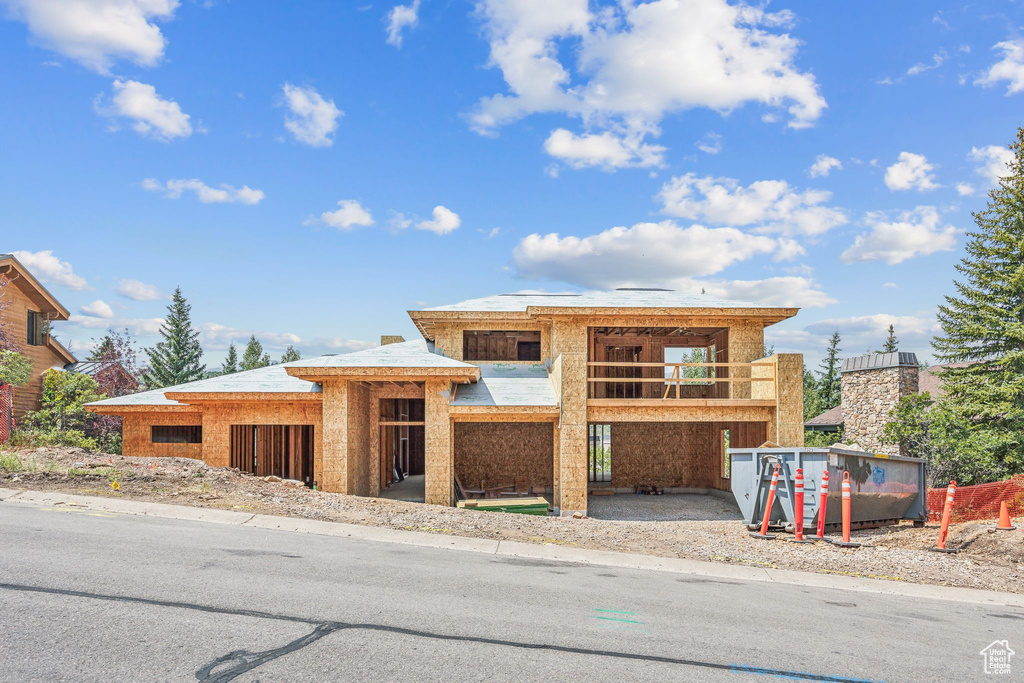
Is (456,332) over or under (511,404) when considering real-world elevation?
over

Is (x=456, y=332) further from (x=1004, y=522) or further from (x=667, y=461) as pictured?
(x=1004, y=522)

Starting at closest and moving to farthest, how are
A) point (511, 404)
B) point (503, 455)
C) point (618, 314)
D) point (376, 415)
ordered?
point (511, 404), point (618, 314), point (376, 415), point (503, 455)

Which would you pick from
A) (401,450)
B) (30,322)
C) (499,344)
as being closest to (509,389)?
(499,344)

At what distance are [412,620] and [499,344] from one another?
53.6 feet

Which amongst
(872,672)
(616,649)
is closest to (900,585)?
(872,672)

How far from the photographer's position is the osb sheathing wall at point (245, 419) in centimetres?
1819

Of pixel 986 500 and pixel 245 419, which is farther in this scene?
pixel 245 419

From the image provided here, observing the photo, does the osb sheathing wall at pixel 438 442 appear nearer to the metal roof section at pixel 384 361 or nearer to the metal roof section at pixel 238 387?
the metal roof section at pixel 384 361

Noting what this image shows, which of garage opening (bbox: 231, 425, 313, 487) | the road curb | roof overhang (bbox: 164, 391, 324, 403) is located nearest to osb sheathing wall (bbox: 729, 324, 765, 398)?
the road curb

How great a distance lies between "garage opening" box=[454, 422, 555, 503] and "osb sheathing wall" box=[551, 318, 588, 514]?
512cm

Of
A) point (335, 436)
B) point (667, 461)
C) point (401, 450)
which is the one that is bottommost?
point (667, 461)

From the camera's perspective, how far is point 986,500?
15.9m

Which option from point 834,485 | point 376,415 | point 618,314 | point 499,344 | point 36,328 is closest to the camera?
point 834,485

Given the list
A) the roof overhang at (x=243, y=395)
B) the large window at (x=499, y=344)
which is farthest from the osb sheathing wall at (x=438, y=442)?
the large window at (x=499, y=344)
